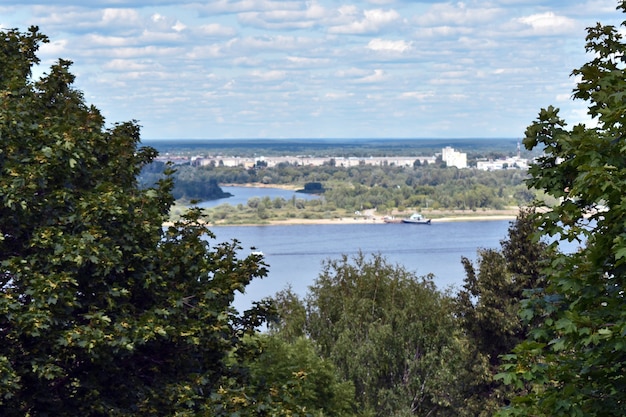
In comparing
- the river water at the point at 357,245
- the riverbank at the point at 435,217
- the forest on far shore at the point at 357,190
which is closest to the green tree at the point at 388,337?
the river water at the point at 357,245

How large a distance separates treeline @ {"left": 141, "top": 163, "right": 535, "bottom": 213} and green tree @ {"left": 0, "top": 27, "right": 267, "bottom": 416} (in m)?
105

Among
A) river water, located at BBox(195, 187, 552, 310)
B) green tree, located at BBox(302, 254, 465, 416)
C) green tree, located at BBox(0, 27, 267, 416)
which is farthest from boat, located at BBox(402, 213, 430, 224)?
green tree, located at BBox(0, 27, 267, 416)

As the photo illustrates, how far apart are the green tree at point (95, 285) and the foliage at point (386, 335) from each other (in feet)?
48.4

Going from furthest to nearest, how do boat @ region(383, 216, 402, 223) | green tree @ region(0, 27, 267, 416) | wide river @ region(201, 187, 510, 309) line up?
boat @ region(383, 216, 402, 223) → wide river @ region(201, 187, 510, 309) → green tree @ region(0, 27, 267, 416)

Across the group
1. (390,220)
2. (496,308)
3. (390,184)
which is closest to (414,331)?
(496,308)

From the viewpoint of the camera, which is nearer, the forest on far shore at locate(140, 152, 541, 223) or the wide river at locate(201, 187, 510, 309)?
the wide river at locate(201, 187, 510, 309)

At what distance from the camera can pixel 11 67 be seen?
13.3 m

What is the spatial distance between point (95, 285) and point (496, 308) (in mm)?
13283

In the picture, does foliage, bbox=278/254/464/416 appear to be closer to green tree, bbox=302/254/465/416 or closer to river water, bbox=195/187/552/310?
green tree, bbox=302/254/465/416

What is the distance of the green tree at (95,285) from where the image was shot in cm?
1073

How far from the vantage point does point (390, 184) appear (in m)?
174

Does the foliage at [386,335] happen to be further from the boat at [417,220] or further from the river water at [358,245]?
the boat at [417,220]

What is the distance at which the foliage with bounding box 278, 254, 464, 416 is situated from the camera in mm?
28234

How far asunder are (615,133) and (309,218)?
12407 cm
